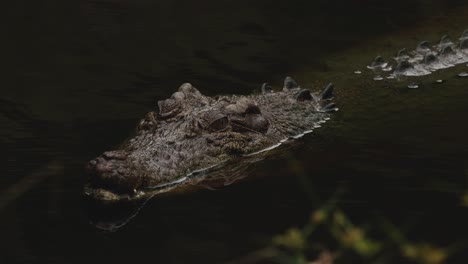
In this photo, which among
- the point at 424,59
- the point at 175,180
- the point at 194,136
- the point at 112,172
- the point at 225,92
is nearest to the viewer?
the point at 112,172

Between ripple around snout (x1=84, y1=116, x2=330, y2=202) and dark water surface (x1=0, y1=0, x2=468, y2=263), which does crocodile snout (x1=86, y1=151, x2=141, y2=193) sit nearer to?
ripple around snout (x1=84, y1=116, x2=330, y2=202)

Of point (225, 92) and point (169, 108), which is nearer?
point (169, 108)

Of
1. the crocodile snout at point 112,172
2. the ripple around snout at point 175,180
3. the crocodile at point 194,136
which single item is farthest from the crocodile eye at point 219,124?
the crocodile snout at point 112,172

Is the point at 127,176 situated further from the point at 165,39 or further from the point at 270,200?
the point at 165,39

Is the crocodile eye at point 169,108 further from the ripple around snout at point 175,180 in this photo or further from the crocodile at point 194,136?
the ripple around snout at point 175,180

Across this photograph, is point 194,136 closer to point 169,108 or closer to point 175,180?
point 169,108

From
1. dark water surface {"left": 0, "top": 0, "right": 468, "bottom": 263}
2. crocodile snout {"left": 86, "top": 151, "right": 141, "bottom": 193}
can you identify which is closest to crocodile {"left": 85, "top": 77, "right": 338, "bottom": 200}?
crocodile snout {"left": 86, "top": 151, "right": 141, "bottom": 193}

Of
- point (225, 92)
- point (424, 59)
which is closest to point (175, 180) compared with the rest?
point (225, 92)
